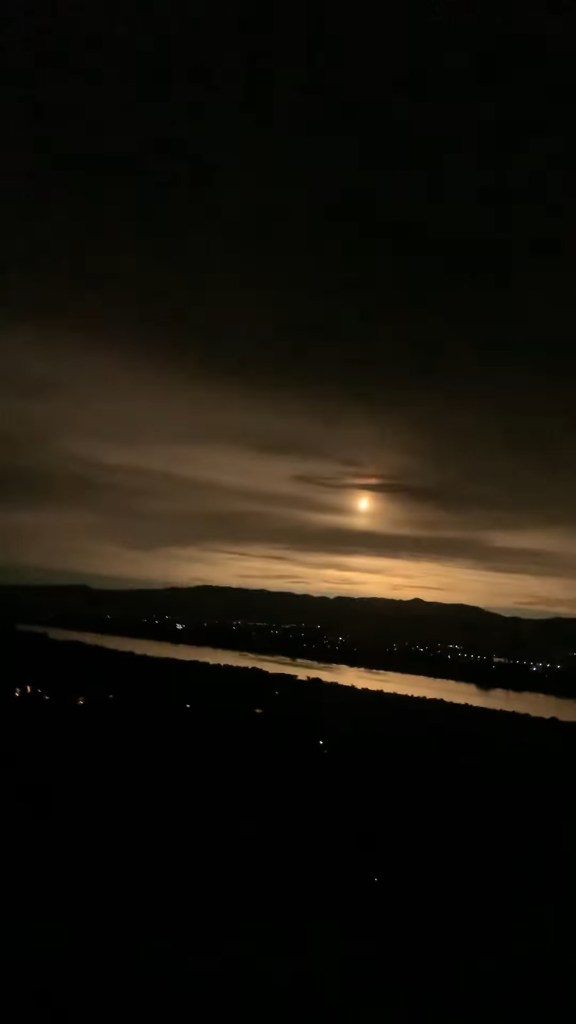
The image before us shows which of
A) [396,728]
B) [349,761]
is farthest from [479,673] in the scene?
[349,761]

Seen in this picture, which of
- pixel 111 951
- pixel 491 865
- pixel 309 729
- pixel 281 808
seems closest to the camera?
pixel 111 951

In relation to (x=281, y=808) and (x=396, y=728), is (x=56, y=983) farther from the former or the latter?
(x=396, y=728)

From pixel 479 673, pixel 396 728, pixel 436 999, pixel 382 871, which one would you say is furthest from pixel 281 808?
pixel 479 673

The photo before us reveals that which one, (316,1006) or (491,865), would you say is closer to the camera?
(316,1006)

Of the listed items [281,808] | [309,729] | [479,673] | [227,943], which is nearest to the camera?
[227,943]

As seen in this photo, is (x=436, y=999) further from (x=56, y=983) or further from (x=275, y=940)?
(x=56, y=983)

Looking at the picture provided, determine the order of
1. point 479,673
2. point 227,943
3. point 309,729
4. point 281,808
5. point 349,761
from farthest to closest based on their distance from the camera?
1. point 479,673
2. point 309,729
3. point 349,761
4. point 281,808
5. point 227,943
